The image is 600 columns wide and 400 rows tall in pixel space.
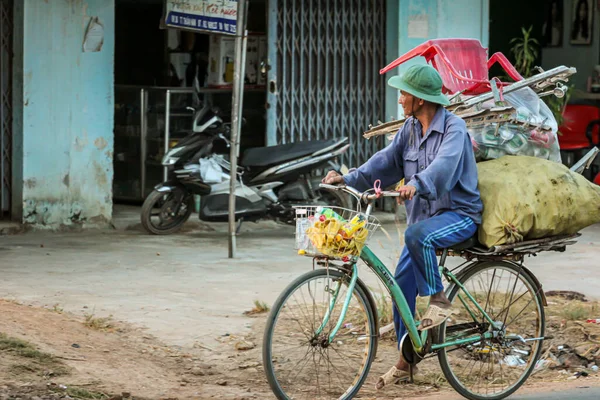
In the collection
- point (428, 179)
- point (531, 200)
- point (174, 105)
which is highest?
point (174, 105)

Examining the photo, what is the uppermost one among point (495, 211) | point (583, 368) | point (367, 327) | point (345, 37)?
point (345, 37)

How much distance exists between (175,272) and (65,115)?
250 cm

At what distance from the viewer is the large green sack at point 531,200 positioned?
5.17 m

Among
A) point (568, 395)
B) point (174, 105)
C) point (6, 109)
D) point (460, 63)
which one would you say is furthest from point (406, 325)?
point (174, 105)

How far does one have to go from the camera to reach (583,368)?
628cm

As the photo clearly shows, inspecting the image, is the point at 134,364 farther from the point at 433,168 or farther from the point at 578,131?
the point at 578,131

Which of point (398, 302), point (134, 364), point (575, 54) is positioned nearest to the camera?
point (398, 302)

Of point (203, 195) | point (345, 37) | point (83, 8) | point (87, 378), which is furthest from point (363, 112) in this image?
point (87, 378)

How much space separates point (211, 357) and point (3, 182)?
16.2 ft

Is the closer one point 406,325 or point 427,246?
point 427,246

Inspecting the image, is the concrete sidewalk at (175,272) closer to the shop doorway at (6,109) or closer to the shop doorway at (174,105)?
the shop doorway at (6,109)

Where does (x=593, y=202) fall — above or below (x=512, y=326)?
above

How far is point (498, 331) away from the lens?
5500 mm

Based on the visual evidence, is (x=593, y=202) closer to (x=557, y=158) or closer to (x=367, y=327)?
(x=557, y=158)
